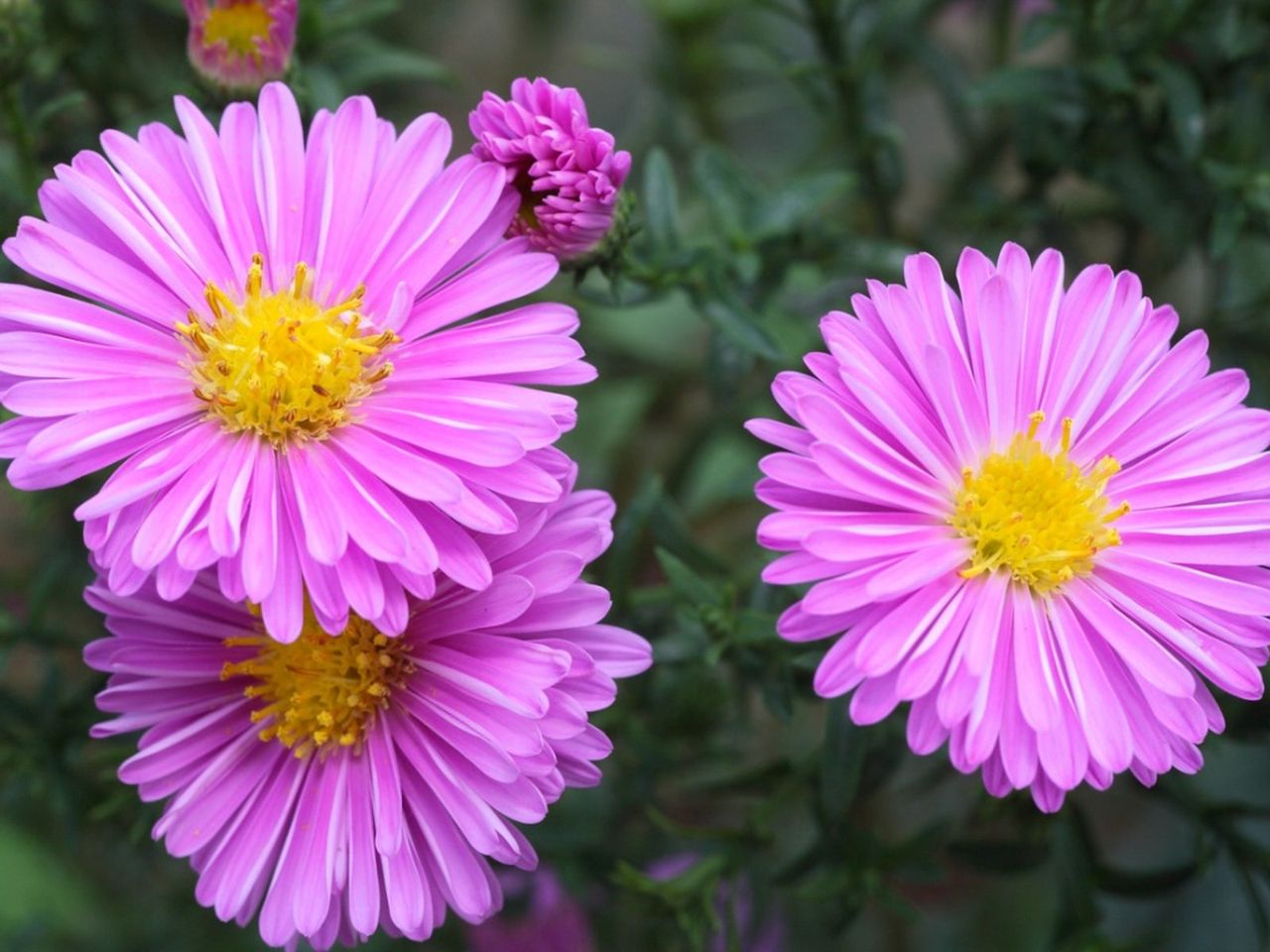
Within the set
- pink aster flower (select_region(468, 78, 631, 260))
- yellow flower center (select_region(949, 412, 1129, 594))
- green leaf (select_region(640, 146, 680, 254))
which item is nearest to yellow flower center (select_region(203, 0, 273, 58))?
pink aster flower (select_region(468, 78, 631, 260))

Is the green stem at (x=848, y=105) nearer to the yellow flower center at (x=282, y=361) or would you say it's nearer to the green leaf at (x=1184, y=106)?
the green leaf at (x=1184, y=106)

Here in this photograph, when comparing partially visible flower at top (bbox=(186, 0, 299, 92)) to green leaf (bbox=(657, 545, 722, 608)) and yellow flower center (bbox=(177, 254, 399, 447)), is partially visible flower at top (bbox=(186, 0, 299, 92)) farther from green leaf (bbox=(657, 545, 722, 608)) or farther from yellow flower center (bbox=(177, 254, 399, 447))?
green leaf (bbox=(657, 545, 722, 608))

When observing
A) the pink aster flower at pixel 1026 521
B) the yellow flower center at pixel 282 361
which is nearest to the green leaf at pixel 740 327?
the pink aster flower at pixel 1026 521

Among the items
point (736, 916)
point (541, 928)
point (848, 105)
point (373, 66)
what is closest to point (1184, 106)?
point (848, 105)

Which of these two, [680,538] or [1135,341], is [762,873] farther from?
[1135,341]

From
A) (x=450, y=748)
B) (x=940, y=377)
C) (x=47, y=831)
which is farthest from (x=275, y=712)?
(x=47, y=831)

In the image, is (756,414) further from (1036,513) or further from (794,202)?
(1036,513)

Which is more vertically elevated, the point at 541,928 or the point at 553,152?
the point at 553,152
